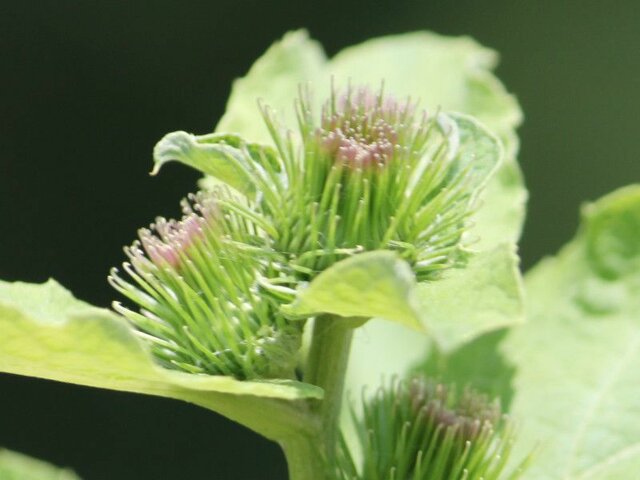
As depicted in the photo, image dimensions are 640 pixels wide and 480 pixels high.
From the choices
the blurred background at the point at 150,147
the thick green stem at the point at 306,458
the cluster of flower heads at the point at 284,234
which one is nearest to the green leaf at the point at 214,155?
the cluster of flower heads at the point at 284,234

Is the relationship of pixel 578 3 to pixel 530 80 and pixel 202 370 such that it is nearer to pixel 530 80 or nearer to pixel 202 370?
pixel 530 80

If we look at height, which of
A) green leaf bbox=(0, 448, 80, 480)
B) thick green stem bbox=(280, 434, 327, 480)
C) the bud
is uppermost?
the bud

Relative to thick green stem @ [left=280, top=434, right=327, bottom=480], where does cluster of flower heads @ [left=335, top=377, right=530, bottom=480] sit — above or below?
above

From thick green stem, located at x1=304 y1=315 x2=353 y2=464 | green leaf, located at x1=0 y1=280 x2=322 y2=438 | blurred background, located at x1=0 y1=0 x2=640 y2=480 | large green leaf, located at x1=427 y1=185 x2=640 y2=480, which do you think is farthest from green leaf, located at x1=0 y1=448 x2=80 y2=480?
blurred background, located at x1=0 y1=0 x2=640 y2=480

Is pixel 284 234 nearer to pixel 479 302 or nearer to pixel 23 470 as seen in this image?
pixel 479 302

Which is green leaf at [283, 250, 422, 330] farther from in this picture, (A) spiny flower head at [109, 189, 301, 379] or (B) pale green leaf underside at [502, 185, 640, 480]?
(B) pale green leaf underside at [502, 185, 640, 480]

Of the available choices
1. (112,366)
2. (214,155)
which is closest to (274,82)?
(214,155)
